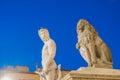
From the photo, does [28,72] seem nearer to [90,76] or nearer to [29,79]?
[29,79]

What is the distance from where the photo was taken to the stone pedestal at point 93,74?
941cm

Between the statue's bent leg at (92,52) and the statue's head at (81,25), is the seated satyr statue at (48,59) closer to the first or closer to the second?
the statue's head at (81,25)

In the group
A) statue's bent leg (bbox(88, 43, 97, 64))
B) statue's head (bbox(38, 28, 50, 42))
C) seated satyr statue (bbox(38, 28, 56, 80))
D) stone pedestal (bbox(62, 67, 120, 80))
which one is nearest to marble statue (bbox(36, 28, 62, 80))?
seated satyr statue (bbox(38, 28, 56, 80))

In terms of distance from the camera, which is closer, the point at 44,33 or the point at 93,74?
the point at 93,74

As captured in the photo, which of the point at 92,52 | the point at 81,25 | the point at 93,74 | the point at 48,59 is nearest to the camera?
the point at 93,74

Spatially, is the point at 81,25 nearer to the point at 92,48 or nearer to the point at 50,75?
the point at 92,48

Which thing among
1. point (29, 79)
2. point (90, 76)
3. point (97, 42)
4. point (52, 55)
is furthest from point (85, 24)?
point (29, 79)

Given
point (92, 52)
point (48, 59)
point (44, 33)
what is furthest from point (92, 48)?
point (44, 33)

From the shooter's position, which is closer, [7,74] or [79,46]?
[79,46]

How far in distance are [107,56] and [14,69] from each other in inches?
1353

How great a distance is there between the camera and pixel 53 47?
10.9 meters

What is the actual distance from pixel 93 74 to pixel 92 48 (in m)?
1.23

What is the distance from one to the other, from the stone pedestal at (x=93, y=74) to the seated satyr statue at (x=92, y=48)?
477 millimetres

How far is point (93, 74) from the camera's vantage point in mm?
9602
